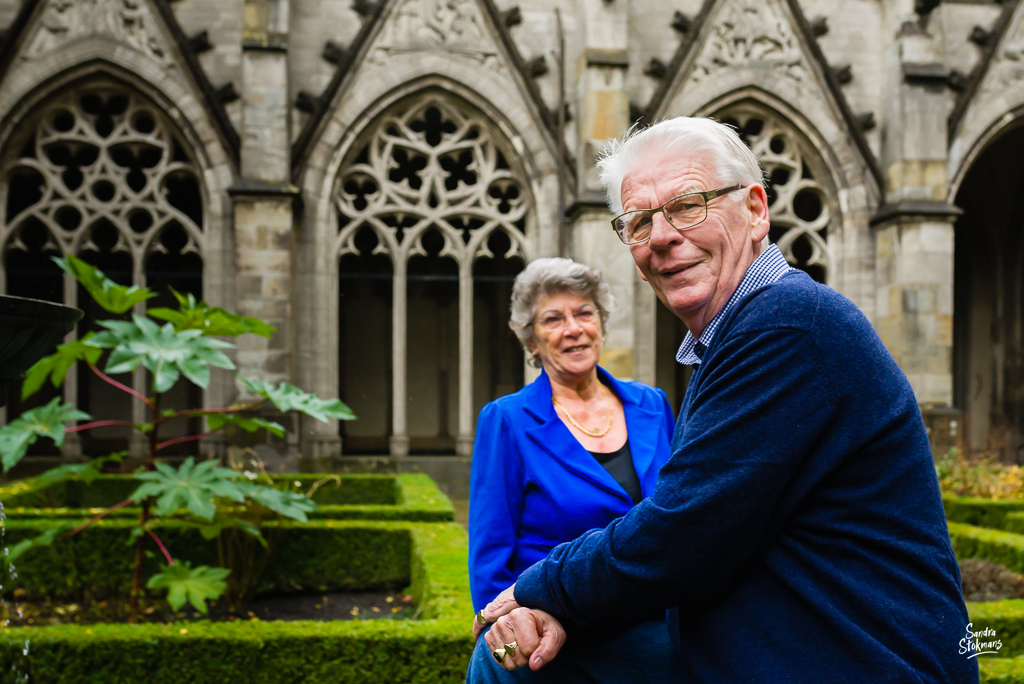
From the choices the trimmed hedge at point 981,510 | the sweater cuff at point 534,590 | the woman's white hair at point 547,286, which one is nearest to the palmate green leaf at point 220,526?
the woman's white hair at point 547,286

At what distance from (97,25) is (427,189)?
157 inches

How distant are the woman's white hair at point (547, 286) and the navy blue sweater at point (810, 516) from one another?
116cm

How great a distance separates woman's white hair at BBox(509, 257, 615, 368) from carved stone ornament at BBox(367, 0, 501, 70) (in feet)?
24.7

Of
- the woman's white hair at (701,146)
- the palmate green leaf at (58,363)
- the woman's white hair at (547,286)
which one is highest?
the woman's white hair at (701,146)

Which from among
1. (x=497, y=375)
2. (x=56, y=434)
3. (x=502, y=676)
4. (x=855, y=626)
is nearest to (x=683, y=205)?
(x=855, y=626)

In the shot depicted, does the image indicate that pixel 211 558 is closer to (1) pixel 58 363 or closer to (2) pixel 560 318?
(1) pixel 58 363

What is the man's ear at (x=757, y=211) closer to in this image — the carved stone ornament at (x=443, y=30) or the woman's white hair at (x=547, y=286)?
the woman's white hair at (x=547, y=286)

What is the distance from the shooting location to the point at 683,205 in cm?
124

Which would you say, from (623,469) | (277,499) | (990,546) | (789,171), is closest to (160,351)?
(277,499)

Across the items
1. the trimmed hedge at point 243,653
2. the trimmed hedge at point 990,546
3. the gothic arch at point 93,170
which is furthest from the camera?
the gothic arch at point 93,170

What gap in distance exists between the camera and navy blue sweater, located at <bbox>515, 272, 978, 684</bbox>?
0.97m

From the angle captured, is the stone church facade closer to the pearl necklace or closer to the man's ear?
the pearl necklace

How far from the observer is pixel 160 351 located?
136 inches

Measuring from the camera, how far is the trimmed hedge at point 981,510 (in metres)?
5.82
